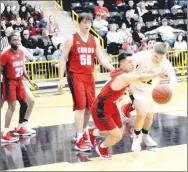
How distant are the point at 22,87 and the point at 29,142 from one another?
39.7 inches

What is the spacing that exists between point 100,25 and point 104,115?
493 inches

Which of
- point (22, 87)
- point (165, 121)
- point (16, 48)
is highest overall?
point (16, 48)

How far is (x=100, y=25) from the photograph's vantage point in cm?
2111

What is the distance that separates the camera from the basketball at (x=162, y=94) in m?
8.89

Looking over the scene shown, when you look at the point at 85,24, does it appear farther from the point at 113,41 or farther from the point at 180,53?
the point at 180,53

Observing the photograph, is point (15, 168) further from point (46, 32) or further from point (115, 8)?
point (115, 8)

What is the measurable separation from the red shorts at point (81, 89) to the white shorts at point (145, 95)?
2.30ft

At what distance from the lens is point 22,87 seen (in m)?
10.7

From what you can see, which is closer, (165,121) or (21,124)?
(21,124)

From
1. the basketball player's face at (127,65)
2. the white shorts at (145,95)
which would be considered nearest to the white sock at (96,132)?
the white shorts at (145,95)

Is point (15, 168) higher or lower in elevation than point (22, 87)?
lower

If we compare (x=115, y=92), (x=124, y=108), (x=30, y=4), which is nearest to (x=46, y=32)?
(x=30, y=4)

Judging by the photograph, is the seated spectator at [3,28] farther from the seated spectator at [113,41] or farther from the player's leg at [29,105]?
the player's leg at [29,105]

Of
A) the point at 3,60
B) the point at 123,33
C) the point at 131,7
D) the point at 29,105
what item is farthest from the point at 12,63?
the point at 131,7
